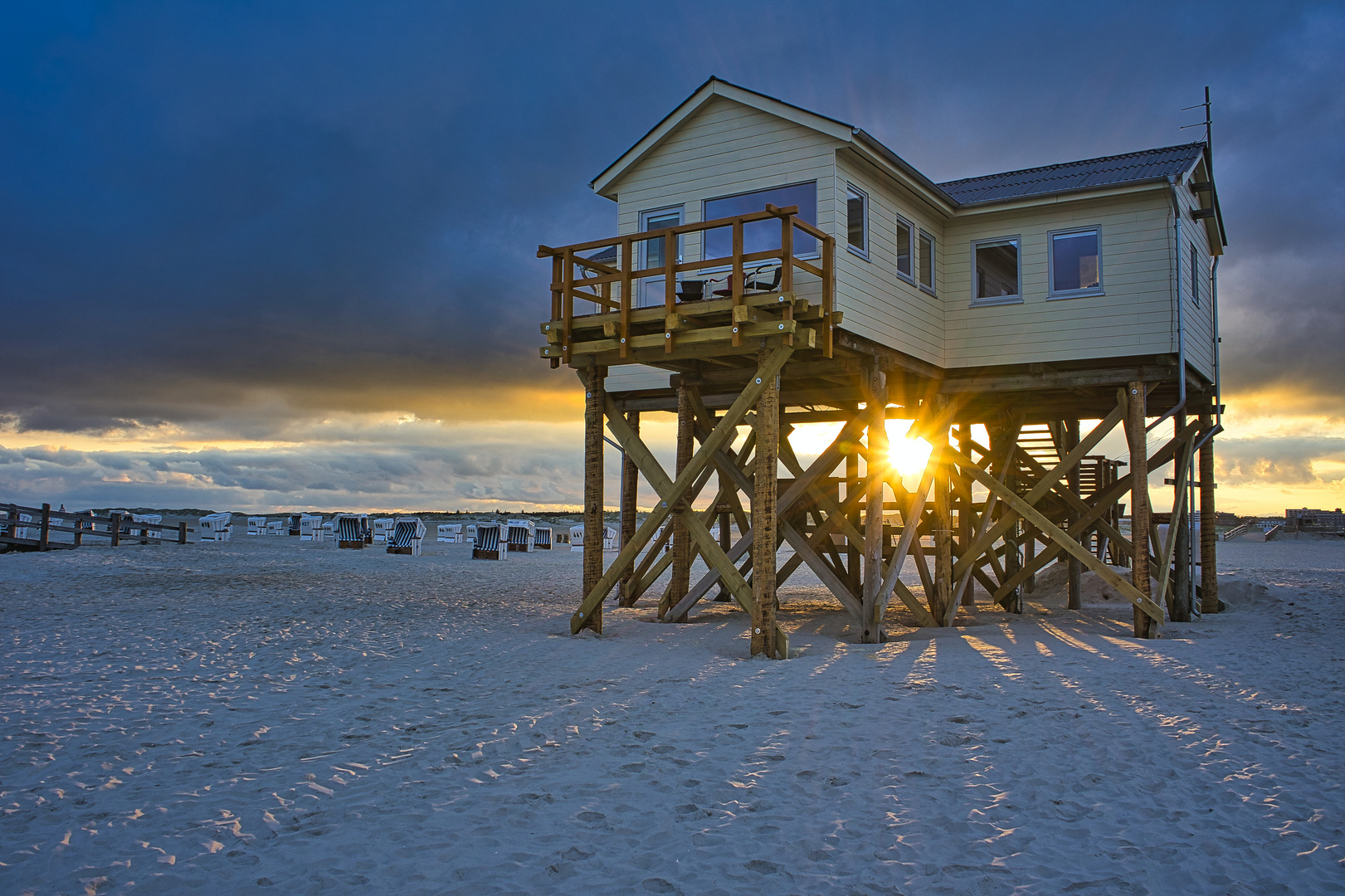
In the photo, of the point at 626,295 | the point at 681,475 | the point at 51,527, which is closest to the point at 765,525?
the point at 681,475

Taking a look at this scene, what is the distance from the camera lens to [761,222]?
12656mm

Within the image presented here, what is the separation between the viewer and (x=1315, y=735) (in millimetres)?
7512

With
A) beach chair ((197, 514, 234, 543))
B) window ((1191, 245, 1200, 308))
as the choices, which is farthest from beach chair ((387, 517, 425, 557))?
window ((1191, 245, 1200, 308))

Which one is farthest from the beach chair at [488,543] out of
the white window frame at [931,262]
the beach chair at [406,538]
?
the white window frame at [931,262]

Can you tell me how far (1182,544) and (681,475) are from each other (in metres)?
9.83

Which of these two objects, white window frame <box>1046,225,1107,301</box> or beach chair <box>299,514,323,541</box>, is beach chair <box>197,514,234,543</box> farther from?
white window frame <box>1046,225,1107,301</box>

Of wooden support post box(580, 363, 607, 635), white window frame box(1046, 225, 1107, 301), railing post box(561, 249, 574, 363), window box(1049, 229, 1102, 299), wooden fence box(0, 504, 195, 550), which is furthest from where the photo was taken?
wooden fence box(0, 504, 195, 550)

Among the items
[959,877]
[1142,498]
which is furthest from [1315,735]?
[1142,498]

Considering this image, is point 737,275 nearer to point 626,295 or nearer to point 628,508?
point 626,295

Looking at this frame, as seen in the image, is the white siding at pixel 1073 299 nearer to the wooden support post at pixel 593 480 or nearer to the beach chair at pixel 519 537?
the wooden support post at pixel 593 480

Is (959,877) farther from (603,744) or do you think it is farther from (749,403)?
(749,403)

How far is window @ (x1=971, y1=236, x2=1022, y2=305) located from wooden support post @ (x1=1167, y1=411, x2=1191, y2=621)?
158 inches

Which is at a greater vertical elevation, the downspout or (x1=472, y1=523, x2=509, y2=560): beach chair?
the downspout

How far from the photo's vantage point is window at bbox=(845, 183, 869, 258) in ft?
41.7
